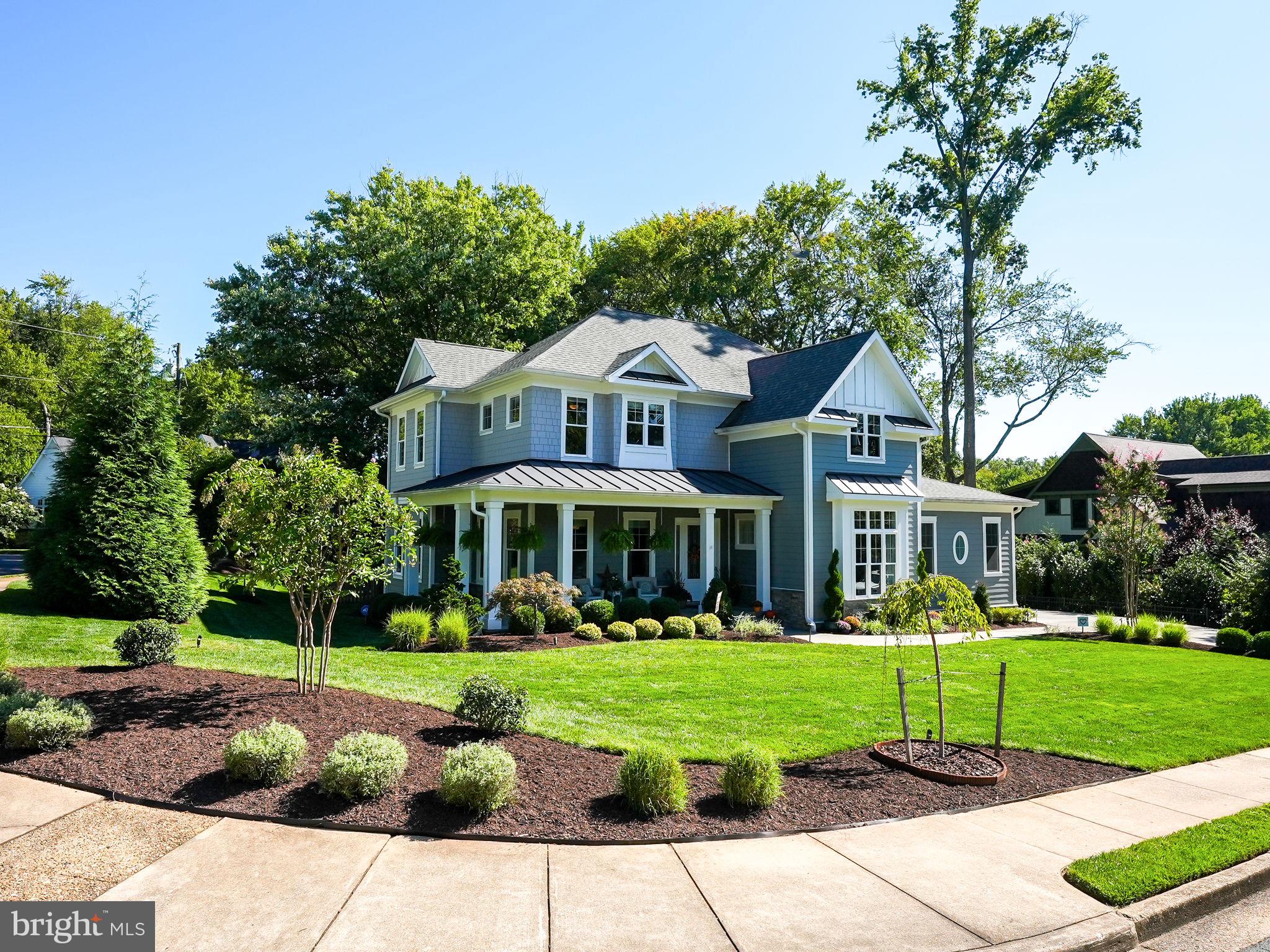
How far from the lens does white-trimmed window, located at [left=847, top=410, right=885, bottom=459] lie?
2350 cm

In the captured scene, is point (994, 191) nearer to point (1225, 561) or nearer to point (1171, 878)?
point (1225, 561)

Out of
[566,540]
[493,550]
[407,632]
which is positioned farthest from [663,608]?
[407,632]

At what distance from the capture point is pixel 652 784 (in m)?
6.35

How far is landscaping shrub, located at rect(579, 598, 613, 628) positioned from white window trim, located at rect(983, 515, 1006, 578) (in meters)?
16.0

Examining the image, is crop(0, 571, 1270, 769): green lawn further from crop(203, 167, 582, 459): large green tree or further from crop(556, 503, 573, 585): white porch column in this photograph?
crop(203, 167, 582, 459): large green tree

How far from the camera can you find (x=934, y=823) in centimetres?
663

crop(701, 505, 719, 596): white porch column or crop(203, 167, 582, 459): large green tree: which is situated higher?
crop(203, 167, 582, 459): large green tree

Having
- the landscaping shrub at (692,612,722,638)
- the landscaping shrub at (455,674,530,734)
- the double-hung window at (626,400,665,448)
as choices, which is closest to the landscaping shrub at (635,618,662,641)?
the landscaping shrub at (692,612,722,638)

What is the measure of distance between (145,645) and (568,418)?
12.7m

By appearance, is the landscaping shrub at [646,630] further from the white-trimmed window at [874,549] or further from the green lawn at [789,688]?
the white-trimmed window at [874,549]

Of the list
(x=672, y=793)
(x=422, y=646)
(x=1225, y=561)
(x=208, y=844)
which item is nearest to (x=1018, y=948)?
(x=672, y=793)

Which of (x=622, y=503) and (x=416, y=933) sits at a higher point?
(x=622, y=503)

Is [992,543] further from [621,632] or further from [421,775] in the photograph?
[421,775]

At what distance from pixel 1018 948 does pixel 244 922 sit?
452 centimetres
